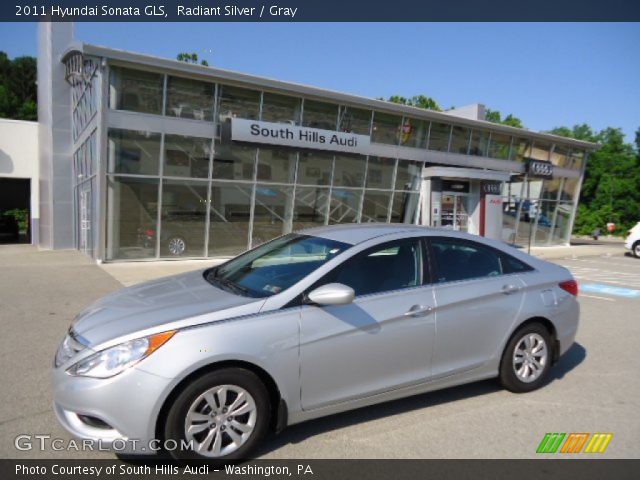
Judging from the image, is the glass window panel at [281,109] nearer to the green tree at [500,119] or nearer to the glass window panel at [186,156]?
the glass window panel at [186,156]

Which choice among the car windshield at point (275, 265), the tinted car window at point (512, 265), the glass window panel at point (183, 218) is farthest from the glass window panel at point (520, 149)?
the car windshield at point (275, 265)

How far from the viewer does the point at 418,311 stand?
12.5 ft

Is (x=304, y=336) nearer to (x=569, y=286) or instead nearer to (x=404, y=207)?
(x=569, y=286)

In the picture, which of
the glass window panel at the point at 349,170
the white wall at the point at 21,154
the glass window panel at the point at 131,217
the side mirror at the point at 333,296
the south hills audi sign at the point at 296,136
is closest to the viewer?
the side mirror at the point at 333,296

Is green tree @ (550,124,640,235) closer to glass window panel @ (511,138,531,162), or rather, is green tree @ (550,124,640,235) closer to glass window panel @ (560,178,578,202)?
glass window panel @ (560,178,578,202)

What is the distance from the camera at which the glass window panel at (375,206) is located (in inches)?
710

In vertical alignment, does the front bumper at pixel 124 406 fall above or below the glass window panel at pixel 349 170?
below

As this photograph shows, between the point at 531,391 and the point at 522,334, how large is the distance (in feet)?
1.91

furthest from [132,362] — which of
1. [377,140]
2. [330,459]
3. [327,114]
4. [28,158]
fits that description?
[28,158]

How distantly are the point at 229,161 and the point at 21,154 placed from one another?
12.7m

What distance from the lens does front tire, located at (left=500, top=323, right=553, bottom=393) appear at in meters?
4.37

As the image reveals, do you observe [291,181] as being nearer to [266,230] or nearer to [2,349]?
[266,230]

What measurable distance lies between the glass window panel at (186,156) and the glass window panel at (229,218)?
0.69 meters

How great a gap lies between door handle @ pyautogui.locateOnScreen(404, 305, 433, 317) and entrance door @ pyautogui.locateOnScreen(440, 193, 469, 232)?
628 inches
